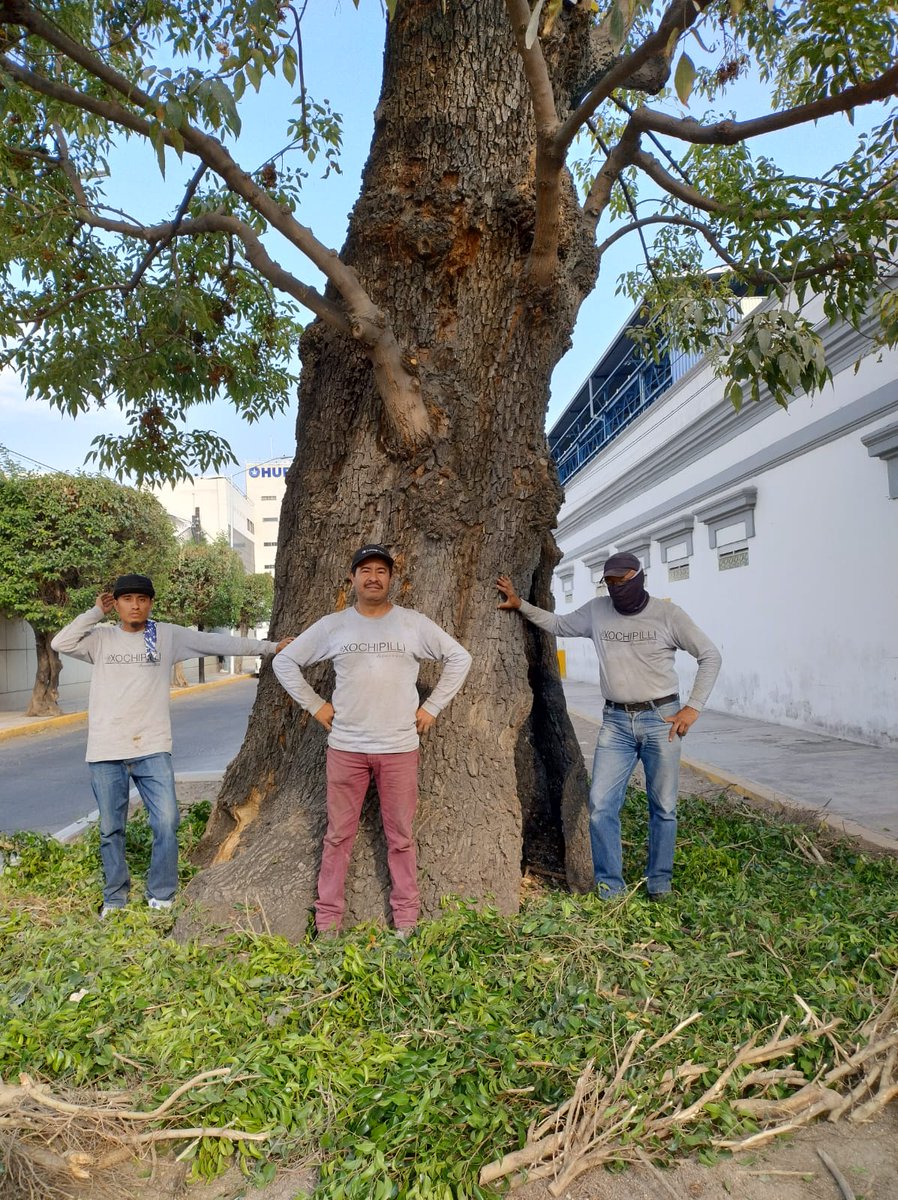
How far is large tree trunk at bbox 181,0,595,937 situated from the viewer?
13.3 ft

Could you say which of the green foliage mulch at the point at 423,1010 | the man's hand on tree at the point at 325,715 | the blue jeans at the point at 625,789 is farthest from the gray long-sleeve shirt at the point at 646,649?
the man's hand on tree at the point at 325,715

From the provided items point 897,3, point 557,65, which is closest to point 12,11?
point 557,65

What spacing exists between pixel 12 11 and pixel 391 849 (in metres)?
3.68

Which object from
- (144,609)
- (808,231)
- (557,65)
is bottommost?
(144,609)

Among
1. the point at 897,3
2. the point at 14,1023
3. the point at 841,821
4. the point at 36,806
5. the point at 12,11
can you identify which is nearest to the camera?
the point at 14,1023

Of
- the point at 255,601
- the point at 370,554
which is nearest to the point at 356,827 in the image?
the point at 370,554

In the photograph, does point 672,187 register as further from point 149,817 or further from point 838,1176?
point 838,1176

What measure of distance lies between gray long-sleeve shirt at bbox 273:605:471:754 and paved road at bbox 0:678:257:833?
421 cm

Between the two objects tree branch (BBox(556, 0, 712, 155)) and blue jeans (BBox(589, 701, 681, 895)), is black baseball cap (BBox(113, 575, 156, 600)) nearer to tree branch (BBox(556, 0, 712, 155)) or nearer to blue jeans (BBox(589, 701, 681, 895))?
blue jeans (BBox(589, 701, 681, 895))

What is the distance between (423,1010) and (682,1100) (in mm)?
895

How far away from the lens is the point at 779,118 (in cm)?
338

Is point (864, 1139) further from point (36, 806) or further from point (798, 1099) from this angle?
point (36, 806)

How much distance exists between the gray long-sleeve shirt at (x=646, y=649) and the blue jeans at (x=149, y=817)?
79.6 inches

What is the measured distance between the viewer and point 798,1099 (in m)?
2.56
